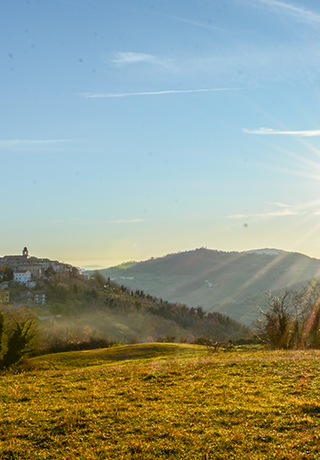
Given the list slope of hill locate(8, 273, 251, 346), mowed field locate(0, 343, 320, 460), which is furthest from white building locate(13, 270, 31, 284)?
mowed field locate(0, 343, 320, 460)

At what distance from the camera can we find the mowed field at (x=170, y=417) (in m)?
13.0

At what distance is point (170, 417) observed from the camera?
16016 mm

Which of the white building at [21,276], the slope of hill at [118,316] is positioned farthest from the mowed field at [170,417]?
the white building at [21,276]

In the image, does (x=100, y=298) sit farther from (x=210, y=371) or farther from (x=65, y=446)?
(x=65, y=446)

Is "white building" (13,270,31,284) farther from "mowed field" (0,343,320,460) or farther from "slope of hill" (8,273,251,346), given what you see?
"mowed field" (0,343,320,460)

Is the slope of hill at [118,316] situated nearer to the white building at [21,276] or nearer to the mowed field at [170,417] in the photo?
the white building at [21,276]

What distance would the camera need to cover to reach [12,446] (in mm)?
13539

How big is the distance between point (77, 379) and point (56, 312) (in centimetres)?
12051

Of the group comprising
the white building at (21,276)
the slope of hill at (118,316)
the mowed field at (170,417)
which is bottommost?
the slope of hill at (118,316)

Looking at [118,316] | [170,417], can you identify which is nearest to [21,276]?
[118,316]

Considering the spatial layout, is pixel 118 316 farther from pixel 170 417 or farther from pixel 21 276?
pixel 170 417

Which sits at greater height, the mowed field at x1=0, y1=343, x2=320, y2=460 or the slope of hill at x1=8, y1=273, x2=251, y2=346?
the mowed field at x1=0, y1=343, x2=320, y2=460

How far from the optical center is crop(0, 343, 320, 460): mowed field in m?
13.0

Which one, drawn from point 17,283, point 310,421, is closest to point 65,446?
point 310,421
